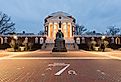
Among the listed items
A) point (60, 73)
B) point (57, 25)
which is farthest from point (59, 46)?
point (57, 25)

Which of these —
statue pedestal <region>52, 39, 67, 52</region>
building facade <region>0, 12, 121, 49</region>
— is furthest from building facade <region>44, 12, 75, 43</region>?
statue pedestal <region>52, 39, 67, 52</region>

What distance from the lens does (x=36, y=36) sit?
7538 centimetres

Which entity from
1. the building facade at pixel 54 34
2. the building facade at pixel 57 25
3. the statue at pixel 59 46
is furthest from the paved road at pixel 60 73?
the building facade at pixel 57 25

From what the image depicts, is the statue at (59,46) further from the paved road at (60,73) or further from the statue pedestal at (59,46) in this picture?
the paved road at (60,73)

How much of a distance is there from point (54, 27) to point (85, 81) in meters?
65.8

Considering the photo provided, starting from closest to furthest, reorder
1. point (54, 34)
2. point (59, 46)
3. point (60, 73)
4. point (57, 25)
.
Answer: point (60, 73) → point (59, 46) → point (54, 34) → point (57, 25)

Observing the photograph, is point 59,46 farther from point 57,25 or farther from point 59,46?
point 57,25

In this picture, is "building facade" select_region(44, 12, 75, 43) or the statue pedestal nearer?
the statue pedestal

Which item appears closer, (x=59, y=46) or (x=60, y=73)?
(x=60, y=73)

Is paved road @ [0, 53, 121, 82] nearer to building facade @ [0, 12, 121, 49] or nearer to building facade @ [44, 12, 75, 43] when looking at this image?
building facade @ [0, 12, 121, 49]

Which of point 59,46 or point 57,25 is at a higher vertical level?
point 57,25

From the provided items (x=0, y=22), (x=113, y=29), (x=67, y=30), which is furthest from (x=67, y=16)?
(x=113, y=29)

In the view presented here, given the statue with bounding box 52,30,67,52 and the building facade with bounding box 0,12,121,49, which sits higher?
the building facade with bounding box 0,12,121,49

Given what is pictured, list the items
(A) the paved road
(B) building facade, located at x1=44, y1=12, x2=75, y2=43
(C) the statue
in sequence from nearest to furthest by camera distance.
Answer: (A) the paved road
(C) the statue
(B) building facade, located at x1=44, y1=12, x2=75, y2=43
